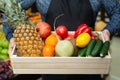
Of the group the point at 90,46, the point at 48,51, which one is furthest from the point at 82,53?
the point at 48,51

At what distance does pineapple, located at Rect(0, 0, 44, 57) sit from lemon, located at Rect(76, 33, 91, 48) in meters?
0.19

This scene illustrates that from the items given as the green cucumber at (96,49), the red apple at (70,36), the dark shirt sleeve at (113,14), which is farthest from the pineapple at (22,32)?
the dark shirt sleeve at (113,14)

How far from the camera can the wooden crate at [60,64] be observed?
1.32 meters

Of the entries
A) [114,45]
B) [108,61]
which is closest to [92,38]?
[108,61]

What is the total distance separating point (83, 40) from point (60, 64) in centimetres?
18

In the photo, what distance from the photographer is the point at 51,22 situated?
174cm

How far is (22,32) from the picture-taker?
4.69 feet

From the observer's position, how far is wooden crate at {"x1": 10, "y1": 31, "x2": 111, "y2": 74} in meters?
1.32

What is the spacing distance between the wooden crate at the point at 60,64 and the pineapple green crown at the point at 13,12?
10.6 inches

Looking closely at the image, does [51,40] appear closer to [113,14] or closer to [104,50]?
[104,50]

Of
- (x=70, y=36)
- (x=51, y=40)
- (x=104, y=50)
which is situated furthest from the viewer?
(x=70, y=36)

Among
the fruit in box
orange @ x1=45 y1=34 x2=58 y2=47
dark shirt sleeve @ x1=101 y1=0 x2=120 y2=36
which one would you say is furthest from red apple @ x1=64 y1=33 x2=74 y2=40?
the fruit in box

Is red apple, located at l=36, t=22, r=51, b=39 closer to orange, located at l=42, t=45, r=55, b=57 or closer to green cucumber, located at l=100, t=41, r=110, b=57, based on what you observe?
orange, located at l=42, t=45, r=55, b=57

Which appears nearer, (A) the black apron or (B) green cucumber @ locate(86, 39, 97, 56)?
(B) green cucumber @ locate(86, 39, 97, 56)
